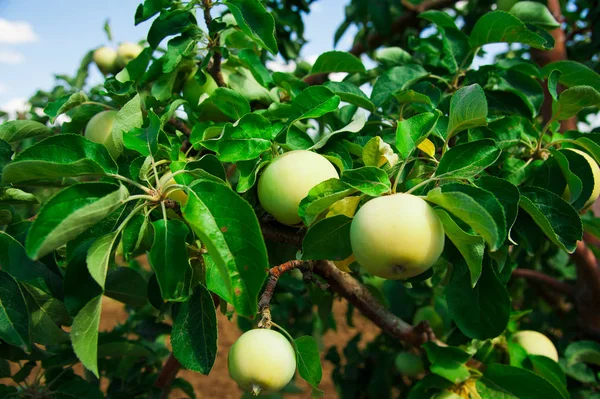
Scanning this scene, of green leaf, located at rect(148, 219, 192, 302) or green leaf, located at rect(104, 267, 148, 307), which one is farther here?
green leaf, located at rect(104, 267, 148, 307)

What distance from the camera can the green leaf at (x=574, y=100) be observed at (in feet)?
2.68

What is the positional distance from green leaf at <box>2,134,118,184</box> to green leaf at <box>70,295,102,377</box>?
0.16 meters

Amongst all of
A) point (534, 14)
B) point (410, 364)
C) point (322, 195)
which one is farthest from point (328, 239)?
point (410, 364)

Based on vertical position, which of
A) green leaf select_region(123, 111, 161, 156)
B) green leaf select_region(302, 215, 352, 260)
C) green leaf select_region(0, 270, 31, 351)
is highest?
green leaf select_region(123, 111, 161, 156)

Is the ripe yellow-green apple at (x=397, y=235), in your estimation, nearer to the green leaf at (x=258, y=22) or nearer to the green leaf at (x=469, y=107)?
the green leaf at (x=469, y=107)

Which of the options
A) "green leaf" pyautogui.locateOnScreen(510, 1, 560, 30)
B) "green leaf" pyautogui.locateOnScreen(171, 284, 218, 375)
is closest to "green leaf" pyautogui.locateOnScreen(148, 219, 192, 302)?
"green leaf" pyautogui.locateOnScreen(171, 284, 218, 375)

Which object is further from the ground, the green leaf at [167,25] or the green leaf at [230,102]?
the green leaf at [167,25]

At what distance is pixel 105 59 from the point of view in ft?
5.50

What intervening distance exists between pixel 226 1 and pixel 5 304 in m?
0.57

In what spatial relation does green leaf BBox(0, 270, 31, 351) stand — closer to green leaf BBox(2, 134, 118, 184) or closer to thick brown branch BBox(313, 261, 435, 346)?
green leaf BBox(2, 134, 118, 184)

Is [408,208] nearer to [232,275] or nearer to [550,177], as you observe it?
[232,275]

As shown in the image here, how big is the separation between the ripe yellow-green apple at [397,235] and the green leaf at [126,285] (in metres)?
0.51

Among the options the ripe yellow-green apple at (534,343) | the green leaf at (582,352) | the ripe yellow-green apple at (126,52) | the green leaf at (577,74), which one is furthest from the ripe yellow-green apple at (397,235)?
the ripe yellow-green apple at (126,52)

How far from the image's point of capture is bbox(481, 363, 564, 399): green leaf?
3.18ft
